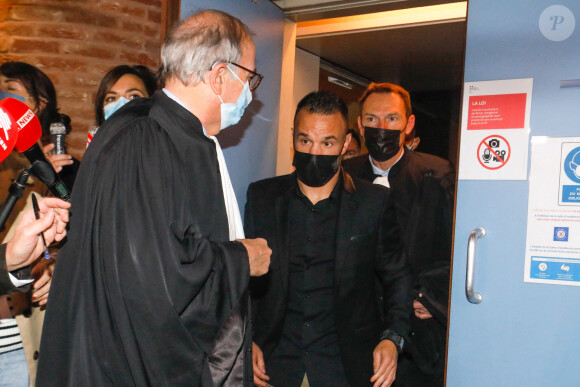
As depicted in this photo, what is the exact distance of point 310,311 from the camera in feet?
7.01

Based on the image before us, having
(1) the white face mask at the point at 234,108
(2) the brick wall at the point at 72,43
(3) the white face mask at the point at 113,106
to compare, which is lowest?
(1) the white face mask at the point at 234,108

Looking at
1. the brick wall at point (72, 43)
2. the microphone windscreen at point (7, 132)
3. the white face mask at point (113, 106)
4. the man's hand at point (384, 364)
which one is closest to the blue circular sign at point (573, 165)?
the man's hand at point (384, 364)

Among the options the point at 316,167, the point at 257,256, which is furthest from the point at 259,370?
the point at 316,167

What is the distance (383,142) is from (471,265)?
0.96 m

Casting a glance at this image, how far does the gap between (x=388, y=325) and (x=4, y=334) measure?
1454 millimetres

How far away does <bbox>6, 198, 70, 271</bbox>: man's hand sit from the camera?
1281mm

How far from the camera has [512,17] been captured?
2221mm

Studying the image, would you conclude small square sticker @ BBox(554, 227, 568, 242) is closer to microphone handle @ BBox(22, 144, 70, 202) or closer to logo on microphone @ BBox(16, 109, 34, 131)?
microphone handle @ BBox(22, 144, 70, 202)

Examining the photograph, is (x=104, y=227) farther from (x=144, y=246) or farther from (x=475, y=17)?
(x=475, y=17)

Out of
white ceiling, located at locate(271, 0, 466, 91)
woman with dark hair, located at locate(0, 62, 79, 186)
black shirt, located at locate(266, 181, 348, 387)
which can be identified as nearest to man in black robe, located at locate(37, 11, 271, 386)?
black shirt, located at locate(266, 181, 348, 387)

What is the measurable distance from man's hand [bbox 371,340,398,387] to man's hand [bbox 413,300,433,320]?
51 cm

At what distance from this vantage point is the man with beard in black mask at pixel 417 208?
2467mm

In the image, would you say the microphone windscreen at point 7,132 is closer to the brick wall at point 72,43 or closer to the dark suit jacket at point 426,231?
the brick wall at point 72,43

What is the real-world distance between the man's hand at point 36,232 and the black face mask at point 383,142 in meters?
1.94
